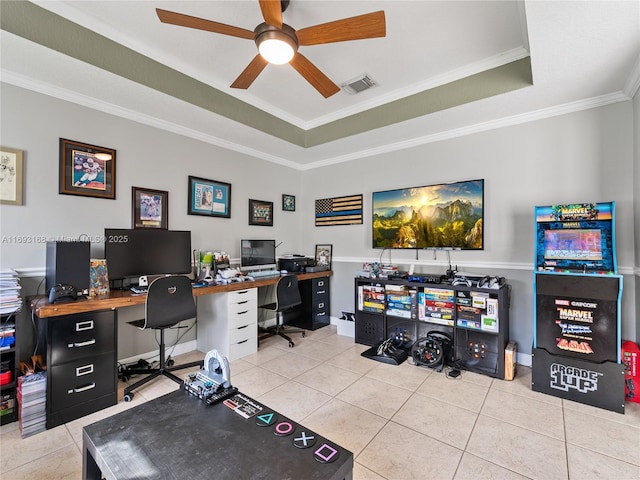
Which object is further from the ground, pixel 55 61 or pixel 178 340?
pixel 55 61

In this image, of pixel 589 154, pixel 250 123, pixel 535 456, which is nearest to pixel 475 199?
pixel 589 154

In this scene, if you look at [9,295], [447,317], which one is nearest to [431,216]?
[447,317]

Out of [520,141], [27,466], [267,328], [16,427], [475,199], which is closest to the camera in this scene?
[27,466]

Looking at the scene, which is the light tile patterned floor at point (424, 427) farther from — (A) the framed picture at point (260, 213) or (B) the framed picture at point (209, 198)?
(A) the framed picture at point (260, 213)

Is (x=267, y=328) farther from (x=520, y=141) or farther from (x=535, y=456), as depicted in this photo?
(x=520, y=141)

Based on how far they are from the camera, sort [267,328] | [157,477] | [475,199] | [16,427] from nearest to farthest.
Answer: [157,477] < [16,427] < [475,199] < [267,328]

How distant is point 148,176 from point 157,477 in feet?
9.51

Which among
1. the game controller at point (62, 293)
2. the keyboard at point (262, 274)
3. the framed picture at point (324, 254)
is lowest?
the keyboard at point (262, 274)

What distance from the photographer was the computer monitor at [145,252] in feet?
9.05

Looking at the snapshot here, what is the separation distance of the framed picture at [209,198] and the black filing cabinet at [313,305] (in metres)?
1.50

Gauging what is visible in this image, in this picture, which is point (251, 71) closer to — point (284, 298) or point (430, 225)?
point (284, 298)

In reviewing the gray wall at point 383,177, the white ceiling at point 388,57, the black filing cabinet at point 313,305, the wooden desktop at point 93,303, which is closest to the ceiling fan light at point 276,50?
the white ceiling at point 388,57

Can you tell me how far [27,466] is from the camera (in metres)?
1.73

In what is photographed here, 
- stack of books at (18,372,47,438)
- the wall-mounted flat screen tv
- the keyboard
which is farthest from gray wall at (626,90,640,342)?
stack of books at (18,372,47,438)
